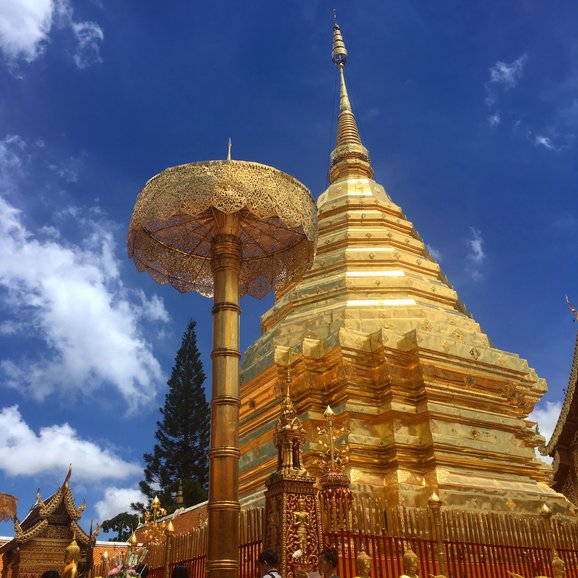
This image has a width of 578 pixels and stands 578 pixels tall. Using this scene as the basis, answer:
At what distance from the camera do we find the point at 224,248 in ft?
24.3

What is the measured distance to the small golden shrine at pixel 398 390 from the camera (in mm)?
12320

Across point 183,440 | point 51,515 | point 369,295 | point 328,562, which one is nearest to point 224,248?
point 328,562

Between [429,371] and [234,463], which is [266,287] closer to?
[234,463]

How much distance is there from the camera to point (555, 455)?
18531 millimetres

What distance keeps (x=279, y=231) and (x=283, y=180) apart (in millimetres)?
1064

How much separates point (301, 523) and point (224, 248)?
115 inches

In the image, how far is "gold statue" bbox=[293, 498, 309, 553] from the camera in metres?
6.14

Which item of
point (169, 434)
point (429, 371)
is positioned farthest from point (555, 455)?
point (169, 434)

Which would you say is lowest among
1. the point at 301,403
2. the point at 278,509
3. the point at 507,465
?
the point at 278,509

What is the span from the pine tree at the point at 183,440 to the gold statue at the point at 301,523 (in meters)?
21.5

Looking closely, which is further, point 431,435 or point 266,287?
point 431,435

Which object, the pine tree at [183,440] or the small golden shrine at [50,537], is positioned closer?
the small golden shrine at [50,537]

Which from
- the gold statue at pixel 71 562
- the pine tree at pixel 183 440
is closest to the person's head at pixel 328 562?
the gold statue at pixel 71 562

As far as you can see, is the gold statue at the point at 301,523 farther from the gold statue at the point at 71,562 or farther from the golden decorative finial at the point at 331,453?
the golden decorative finial at the point at 331,453
